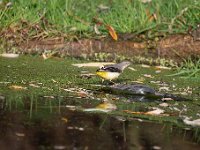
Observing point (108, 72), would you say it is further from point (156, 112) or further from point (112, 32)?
point (112, 32)

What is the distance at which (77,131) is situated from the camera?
178 inches

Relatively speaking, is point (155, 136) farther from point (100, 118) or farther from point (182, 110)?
point (182, 110)

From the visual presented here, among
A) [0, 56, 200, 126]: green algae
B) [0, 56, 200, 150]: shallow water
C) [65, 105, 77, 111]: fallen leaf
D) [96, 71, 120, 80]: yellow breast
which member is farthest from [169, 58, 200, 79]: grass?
[65, 105, 77, 111]: fallen leaf

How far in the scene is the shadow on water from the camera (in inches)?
165

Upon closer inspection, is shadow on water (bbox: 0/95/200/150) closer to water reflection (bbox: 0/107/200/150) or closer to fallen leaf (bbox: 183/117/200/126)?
water reflection (bbox: 0/107/200/150)

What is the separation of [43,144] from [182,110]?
1.76 metres

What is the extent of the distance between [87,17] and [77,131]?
16.5ft

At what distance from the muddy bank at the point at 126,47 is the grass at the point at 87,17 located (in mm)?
128

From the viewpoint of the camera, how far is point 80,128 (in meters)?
4.60

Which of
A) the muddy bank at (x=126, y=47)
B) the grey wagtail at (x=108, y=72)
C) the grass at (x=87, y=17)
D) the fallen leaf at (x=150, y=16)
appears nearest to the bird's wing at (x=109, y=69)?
the grey wagtail at (x=108, y=72)

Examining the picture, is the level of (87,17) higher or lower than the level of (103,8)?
lower

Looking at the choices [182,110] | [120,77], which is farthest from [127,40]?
[182,110]

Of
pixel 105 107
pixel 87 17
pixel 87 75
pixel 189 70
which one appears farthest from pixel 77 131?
pixel 87 17

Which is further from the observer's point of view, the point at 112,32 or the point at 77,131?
the point at 112,32
